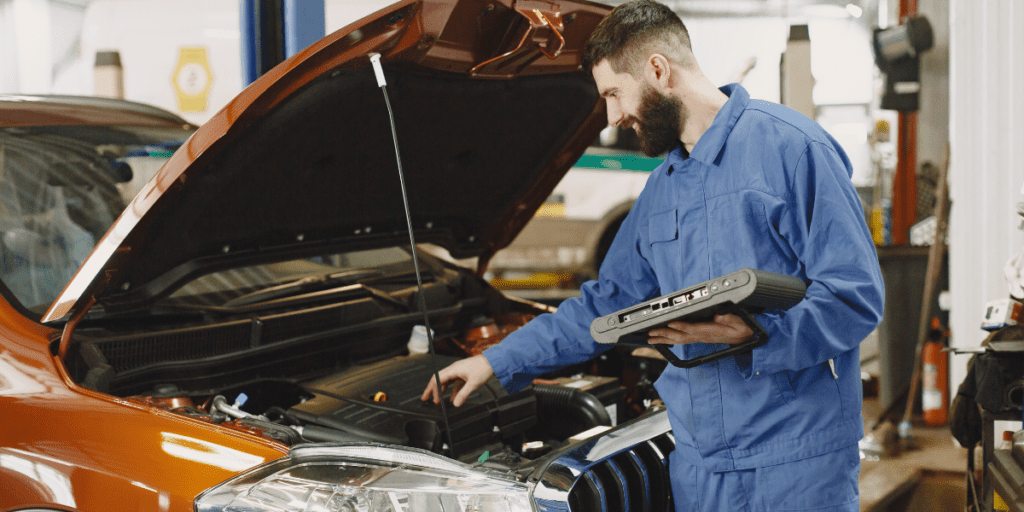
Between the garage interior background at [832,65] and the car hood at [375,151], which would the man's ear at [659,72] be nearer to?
the car hood at [375,151]

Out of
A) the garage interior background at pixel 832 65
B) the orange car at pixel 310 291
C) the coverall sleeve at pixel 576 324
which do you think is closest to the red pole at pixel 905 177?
the garage interior background at pixel 832 65

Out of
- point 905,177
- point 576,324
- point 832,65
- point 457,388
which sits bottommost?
point 457,388

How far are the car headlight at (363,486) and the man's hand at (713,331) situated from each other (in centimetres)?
34

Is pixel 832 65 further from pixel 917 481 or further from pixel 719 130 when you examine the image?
pixel 719 130

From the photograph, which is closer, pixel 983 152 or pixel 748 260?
pixel 748 260

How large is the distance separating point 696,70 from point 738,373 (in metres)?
0.57

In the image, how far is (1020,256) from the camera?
2.07m

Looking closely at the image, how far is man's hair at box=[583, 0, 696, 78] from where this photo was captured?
1.43m

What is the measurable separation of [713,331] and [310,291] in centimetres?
124

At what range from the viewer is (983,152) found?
3.40 m

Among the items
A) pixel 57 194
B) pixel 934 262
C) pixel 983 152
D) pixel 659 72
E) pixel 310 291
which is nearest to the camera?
pixel 659 72

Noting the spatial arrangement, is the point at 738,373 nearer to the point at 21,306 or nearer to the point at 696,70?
the point at 696,70

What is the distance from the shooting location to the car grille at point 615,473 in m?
1.30

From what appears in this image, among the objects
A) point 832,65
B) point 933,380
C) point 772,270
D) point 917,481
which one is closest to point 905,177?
point 933,380
